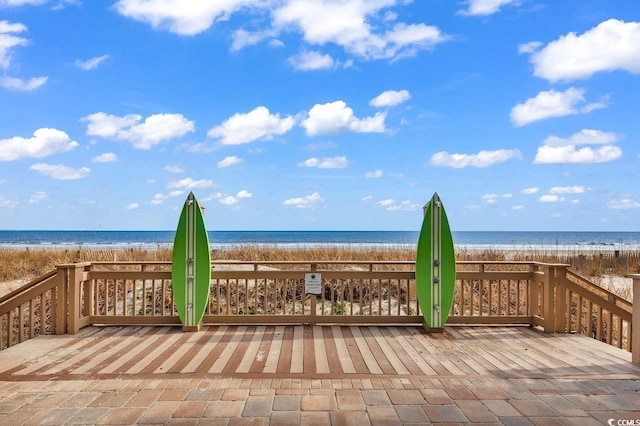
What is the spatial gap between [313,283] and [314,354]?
128cm

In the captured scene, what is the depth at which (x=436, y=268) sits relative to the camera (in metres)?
5.29

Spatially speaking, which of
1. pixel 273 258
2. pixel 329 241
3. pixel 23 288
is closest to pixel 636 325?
pixel 23 288

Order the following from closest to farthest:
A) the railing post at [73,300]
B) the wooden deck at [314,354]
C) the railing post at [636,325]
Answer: the wooden deck at [314,354] → the railing post at [636,325] → the railing post at [73,300]

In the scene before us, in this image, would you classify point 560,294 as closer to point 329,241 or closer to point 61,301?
point 61,301

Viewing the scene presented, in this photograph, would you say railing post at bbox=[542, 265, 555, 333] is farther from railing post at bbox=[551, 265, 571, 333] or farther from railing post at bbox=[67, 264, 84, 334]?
railing post at bbox=[67, 264, 84, 334]

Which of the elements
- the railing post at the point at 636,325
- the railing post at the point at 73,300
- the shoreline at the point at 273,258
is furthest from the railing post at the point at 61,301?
the railing post at the point at 636,325

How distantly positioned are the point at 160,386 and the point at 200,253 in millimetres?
2213

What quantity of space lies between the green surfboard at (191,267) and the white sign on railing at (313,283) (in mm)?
1177

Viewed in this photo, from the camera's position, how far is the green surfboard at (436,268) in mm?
5242

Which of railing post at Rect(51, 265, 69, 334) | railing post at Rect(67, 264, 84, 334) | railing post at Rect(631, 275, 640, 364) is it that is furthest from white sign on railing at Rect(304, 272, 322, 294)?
railing post at Rect(631, 275, 640, 364)

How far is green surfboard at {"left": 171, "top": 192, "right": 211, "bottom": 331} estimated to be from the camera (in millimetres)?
5266

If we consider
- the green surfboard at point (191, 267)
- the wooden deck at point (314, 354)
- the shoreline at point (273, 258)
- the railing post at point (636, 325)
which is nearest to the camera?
the wooden deck at point (314, 354)

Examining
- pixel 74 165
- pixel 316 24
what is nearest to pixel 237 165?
pixel 74 165

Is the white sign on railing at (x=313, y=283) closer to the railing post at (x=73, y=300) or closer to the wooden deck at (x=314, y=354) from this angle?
the wooden deck at (x=314, y=354)
